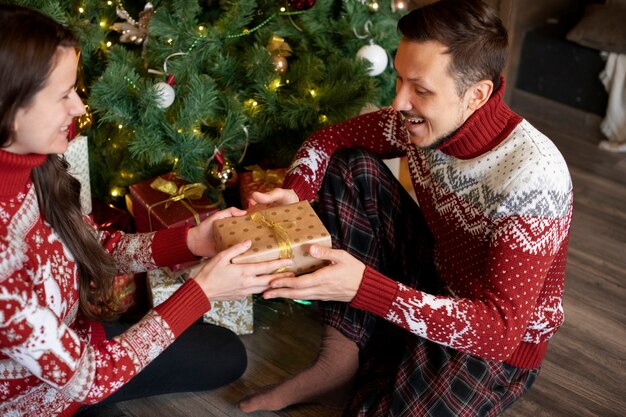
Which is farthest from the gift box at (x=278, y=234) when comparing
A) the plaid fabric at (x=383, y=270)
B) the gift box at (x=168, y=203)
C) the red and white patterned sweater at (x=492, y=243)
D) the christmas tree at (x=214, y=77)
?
the christmas tree at (x=214, y=77)

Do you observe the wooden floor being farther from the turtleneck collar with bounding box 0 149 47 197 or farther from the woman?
the turtleneck collar with bounding box 0 149 47 197

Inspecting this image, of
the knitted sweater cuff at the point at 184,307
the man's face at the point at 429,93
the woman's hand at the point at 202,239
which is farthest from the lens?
the woman's hand at the point at 202,239

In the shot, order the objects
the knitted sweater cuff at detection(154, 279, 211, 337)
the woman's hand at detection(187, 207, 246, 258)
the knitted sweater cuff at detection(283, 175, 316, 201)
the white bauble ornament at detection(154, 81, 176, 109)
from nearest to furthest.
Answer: the knitted sweater cuff at detection(154, 279, 211, 337) → the woman's hand at detection(187, 207, 246, 258) → the knitted sweater cuff at detection(283, 175, 316, 201) → the white bauble ornament at detection(154, 81, 176, 109)

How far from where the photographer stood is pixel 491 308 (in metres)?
1.30

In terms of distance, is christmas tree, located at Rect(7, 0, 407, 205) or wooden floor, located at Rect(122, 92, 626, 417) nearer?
wooden floor, located at Rect(122, 92, 626, 417)

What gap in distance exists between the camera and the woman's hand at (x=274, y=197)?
1.51m

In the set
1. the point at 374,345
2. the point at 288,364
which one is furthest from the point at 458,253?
the point at 288,364

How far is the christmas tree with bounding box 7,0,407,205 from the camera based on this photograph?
1.80 meters

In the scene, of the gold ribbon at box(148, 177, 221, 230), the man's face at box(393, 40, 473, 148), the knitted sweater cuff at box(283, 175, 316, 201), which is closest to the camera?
the man's face at box(393, 40, 473, 148)

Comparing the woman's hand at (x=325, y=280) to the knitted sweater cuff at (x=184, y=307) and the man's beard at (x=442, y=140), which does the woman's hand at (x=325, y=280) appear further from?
the man's beard at (x=442, y=140)

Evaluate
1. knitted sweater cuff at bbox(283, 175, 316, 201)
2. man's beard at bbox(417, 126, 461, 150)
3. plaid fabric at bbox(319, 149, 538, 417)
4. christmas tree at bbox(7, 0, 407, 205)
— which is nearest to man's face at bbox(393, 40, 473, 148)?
man's beard at bbox(417, 126, 461, 150)

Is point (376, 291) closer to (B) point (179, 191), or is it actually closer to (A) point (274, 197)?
(A) point (274, 197)

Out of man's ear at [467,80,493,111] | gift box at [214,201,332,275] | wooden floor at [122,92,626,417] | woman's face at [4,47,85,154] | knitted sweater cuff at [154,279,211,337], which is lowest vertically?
wooden floor at [122,92,626,417]

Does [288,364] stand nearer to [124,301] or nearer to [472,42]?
[124,301]
